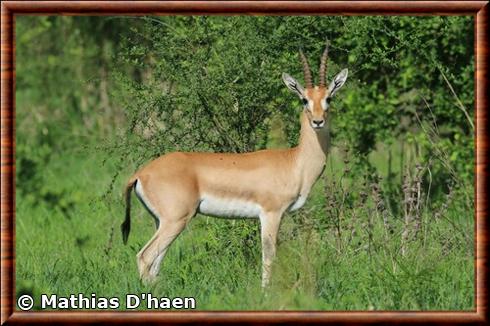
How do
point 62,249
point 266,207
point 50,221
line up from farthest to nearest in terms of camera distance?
point 50,221
point 62,249
point 266,207

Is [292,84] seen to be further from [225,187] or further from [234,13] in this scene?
[234,13]

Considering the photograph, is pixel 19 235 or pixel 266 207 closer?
pixel 266 207

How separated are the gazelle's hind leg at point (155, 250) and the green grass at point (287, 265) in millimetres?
99

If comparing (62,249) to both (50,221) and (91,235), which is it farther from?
(50,221)

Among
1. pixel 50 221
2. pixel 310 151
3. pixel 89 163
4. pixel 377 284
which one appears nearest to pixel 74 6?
pixel 310 151

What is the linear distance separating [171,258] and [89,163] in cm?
558

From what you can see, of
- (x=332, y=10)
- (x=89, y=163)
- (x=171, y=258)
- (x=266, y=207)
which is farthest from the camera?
(x=89, y=163)

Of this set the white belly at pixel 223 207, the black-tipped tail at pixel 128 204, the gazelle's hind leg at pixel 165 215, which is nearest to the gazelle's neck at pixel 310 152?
the white belly at pixel 223 207

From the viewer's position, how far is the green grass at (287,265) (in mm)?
6988

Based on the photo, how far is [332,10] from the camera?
6.81 metres

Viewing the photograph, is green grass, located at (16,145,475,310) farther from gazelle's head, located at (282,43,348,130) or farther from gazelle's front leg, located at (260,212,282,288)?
gazelle's head, located at (282,43,348,130)

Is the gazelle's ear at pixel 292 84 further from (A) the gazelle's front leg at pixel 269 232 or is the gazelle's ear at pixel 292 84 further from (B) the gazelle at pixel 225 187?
(A) the gazelle's front leg at pixel 269 232

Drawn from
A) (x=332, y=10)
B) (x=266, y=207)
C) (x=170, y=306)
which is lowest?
(x=170, y=306)

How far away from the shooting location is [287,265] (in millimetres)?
7301
